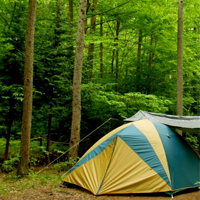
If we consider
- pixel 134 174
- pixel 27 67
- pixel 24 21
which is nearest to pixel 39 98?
pixel 27 67

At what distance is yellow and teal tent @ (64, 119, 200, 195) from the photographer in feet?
17.2

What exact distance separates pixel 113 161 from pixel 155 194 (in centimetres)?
125

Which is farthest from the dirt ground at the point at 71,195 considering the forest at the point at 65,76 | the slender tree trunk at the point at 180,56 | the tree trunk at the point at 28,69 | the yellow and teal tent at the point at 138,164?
the slender tree trunk at the point at 180,56

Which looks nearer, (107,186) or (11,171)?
(107,186)

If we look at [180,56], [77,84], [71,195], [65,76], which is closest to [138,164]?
[71,195]

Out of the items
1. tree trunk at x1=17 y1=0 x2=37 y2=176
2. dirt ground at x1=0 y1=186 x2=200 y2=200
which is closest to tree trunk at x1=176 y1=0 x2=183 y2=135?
dirt ground at x1=0 y1=186 x2=200 y2=200

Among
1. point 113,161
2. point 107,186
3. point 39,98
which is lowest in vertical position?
point 107,186

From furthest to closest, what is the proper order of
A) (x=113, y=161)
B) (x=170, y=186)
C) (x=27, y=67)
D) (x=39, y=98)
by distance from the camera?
(x=39, y=98) < (x=27, y=67) < (x=113, y=161) < (x=170, y=186)

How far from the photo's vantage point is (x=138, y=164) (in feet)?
17.9

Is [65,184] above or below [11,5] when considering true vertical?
below

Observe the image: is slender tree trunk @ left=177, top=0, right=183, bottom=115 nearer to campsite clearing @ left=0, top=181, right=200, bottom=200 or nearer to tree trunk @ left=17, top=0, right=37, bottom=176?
campsite clearing @ left=0, top=181, right=200, bottom=200

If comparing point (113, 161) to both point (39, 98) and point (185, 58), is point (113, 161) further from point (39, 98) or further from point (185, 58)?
point (185, 58)

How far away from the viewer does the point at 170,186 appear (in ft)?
17.1

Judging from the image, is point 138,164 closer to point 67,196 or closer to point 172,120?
point 67,196
